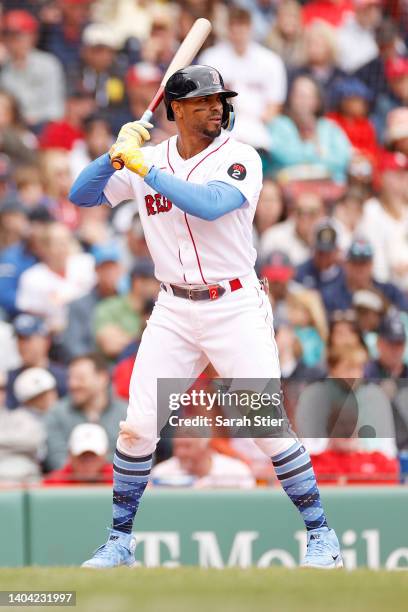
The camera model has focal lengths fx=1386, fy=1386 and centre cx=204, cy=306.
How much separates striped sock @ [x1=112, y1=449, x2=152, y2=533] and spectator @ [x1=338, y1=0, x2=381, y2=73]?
21.2 feet

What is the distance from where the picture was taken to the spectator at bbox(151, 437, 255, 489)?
22.2ft

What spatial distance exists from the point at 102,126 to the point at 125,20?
5.10 ft

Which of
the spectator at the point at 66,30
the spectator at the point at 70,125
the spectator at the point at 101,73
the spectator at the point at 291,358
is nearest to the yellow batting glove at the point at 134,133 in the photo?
the spectator at the point at 291,358

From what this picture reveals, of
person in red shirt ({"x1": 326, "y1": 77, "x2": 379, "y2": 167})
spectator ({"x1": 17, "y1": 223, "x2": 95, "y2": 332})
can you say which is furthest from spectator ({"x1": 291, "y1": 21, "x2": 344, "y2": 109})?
spectator ({"x1": 17, "y1": 223, "x2": 95, "y2": 332})

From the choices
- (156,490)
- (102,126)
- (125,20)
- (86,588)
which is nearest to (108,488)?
(156,490)

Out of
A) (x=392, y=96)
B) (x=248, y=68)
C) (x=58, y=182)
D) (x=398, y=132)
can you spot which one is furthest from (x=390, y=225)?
(x=58, y=182)

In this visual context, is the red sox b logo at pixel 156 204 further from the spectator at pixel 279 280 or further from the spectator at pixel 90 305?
the spectator at pixel 279 280

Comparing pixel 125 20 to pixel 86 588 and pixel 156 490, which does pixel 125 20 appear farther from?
pixel 86 588

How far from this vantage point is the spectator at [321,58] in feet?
35.7

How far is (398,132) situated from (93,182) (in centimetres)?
553

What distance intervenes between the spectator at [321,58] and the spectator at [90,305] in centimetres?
289

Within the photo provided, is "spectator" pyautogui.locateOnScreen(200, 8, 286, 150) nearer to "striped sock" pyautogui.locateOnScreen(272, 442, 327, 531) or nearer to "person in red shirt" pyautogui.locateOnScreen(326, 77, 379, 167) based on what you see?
"person in red shirt" pyautogui.locateOnScreen(326, 77, 379, 167)

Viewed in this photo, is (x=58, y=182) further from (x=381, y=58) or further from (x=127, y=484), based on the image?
(x=127, y=484)

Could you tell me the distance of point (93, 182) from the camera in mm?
5254
